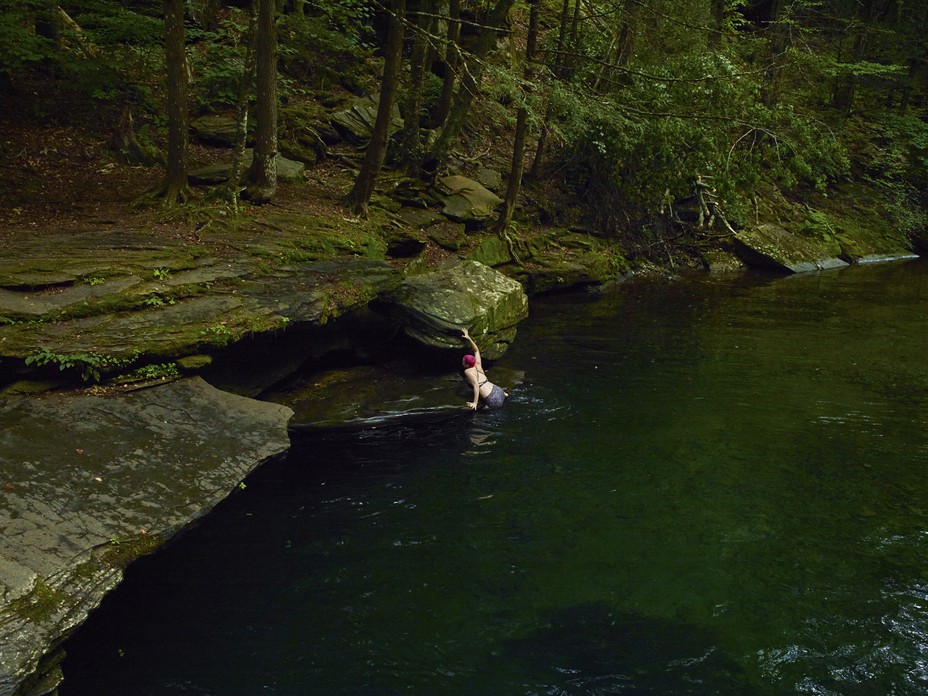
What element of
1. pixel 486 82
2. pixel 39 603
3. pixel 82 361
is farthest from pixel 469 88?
pixel 39 603

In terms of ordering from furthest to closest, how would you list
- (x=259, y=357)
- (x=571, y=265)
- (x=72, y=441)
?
(x=571, y=265)
(x=259, y=357)
(x=72, y=441)

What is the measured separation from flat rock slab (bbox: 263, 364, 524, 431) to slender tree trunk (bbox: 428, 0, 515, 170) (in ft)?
19.5

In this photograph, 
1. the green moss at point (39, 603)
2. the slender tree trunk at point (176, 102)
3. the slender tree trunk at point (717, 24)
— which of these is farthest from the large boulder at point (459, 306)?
the slender tree trunk at point (717, 24)

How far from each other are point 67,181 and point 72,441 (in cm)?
897

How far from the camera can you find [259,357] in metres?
10.3

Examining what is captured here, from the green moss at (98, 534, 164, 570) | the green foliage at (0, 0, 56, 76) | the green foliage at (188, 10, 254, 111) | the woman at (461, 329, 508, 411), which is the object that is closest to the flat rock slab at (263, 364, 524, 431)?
the woman at (461, 329, 508, 411)

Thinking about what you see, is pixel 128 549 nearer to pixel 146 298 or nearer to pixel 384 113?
pixel 146 298

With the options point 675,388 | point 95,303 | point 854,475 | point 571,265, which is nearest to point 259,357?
point 95,303

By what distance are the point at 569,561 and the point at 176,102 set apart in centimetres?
980

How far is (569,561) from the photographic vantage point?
6.87 metres

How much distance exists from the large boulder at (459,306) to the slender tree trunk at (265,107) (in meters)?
3.59

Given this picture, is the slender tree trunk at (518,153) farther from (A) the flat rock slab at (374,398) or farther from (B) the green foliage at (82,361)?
(B) the green foliage at (82,361)

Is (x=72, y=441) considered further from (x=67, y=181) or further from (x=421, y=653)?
(x=67, y=181)

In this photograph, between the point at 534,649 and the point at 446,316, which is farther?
the point at 446,316
